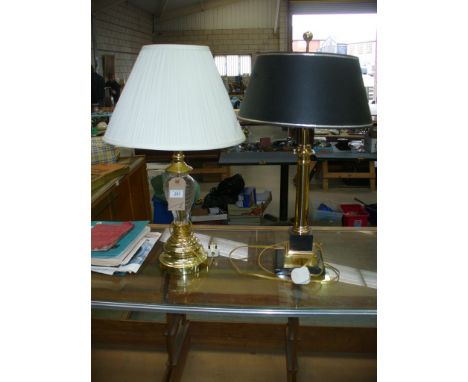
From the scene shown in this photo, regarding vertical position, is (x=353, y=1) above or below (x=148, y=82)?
above

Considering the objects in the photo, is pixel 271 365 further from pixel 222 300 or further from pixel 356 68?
pixel 356 68

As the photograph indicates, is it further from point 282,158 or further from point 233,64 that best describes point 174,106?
point 233,64

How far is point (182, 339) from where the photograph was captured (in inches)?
67.9

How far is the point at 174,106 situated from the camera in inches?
38.0

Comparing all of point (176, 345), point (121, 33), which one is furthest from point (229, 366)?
point (121, 33)

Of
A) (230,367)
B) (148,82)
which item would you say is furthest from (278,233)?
(148,82)

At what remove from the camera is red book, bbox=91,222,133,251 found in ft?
4.02

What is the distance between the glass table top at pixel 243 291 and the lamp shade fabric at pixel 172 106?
0.40 meters

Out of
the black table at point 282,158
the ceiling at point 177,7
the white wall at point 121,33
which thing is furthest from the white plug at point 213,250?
the ceiling at point 177,7

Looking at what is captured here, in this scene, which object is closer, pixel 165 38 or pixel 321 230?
pixel 321 230

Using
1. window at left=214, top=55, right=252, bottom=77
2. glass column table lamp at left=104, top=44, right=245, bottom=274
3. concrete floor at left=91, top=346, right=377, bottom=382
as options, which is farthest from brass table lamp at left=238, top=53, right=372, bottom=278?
window at left=214, top=55, right=252, bottom=77

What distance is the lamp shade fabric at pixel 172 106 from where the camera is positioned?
0.96 m

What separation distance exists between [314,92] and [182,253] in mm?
597

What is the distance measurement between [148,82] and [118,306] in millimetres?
573
